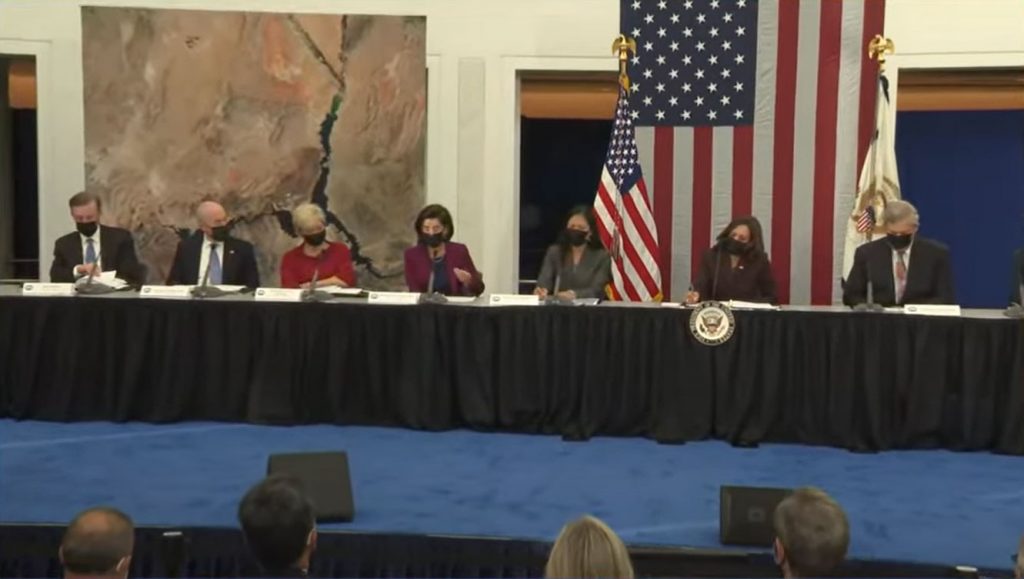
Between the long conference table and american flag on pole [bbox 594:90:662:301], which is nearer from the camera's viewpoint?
the long conference table

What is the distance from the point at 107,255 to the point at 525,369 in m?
2.60

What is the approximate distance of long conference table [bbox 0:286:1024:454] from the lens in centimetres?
553

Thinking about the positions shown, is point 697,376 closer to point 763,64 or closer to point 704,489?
point 704,489

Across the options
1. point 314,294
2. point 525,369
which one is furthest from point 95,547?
point 314,294

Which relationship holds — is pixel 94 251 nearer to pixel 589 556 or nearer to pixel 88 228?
pixel 88 228

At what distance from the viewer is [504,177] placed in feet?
27.9

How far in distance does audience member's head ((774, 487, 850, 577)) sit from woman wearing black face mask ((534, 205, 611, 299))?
4.01 m

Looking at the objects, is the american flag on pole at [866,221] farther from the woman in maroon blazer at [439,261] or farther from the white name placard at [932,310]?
the woman in maroon blazer at [439,261]

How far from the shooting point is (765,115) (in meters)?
7.46

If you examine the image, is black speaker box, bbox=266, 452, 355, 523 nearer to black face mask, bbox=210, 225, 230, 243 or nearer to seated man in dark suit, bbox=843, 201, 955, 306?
black face mask, bbox=210, 225, 230, 243

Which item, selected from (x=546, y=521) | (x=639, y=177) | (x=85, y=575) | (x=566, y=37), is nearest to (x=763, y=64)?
(x=639, y=177)

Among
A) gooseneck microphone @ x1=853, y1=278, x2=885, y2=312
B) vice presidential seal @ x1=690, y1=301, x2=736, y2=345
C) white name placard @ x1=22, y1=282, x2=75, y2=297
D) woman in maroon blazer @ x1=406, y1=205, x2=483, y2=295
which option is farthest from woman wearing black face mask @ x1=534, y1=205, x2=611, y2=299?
white name placard @ x1=22, y1=282, x2=75, y2=297

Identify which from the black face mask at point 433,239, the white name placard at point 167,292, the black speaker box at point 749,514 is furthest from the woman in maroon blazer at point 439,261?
the black speaker box at point 749,514

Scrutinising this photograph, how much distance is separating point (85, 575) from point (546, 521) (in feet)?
7.21
